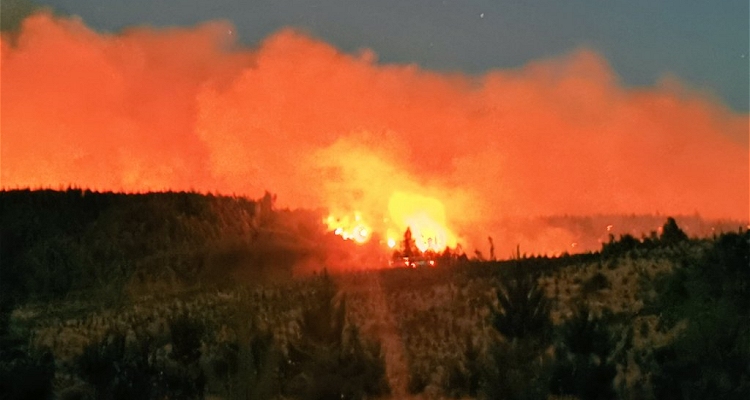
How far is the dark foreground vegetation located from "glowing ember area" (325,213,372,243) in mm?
790

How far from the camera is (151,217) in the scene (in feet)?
245

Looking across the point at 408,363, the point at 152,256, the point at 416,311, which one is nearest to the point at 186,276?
the point at 152,256

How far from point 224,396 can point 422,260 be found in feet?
117

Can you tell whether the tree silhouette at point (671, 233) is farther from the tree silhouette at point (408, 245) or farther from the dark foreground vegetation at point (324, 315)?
the tree silhouette at point (408, 245)

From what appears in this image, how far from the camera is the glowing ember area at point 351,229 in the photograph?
6608 cm

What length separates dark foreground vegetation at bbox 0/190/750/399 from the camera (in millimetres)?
24172

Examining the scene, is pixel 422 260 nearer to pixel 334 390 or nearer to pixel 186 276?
pixel 186 276

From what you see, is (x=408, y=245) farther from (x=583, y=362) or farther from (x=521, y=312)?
(x=583, y=362)

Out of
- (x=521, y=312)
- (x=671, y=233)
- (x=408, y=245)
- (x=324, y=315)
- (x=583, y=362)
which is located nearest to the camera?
(x=324, y=315)

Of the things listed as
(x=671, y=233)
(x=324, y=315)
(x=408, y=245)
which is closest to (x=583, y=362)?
(x=324, y=315)

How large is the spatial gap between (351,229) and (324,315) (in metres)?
42.9

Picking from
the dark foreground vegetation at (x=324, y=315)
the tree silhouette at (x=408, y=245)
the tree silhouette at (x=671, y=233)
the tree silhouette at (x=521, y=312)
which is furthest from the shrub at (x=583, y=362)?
the tree silhouette at (x=408, y=245)

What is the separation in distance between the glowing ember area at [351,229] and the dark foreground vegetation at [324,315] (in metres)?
0.79

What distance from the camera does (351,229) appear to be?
218 feet
